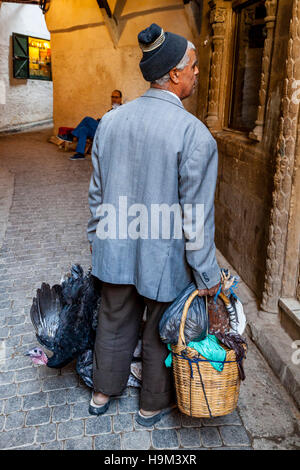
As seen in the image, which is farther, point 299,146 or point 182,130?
point 299,146

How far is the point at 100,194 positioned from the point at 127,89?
8.94 meters

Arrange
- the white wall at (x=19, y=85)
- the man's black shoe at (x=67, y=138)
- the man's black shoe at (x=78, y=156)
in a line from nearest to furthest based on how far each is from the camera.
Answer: the man's black shoe at (x=78, y=156) → the man's black shoe at (x=67, y=138) → the white wall at (x=19, y=85)

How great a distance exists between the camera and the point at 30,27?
16062mm

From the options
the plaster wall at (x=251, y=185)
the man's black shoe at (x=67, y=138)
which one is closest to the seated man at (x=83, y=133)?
the man's black shoe at (x=67, y=138)

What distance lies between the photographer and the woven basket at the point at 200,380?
85.5 inches

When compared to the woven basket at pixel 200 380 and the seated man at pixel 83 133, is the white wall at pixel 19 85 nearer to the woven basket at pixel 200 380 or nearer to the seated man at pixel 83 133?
the seated man at pixel 83 133

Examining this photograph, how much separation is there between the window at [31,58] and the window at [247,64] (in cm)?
1199

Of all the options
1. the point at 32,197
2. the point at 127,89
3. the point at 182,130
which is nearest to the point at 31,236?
the point at 32,197

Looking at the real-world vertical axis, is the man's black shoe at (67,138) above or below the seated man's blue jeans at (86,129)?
below

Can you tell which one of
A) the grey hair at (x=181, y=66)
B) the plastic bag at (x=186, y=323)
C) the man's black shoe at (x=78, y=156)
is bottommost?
the man's black shoe at (x=78, y=156)

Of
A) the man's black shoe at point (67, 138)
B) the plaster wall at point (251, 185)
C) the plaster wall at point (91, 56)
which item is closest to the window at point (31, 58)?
the plaster wall at point (91, 56)

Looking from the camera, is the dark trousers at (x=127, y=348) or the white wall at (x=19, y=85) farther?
the white wall at (x=19, y=85)

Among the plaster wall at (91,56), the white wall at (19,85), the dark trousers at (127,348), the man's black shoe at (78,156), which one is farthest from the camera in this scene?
the white wall at (19,85)

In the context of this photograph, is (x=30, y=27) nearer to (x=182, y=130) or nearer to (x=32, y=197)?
(x=32, y=197)
